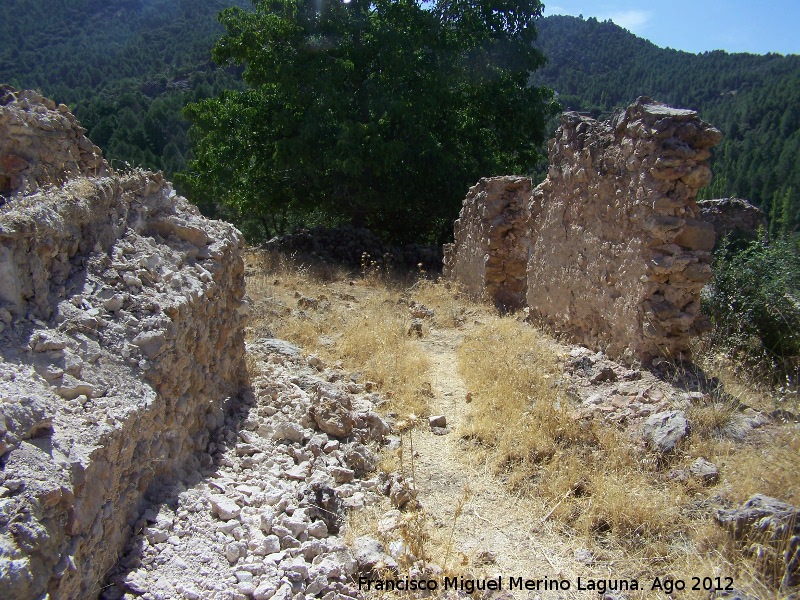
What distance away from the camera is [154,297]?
10.3ft

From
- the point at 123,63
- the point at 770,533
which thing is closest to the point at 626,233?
the point at 770,533

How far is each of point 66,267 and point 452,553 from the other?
2.57 m

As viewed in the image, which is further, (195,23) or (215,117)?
(195,23)

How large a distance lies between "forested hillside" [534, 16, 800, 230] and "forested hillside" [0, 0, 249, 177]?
27.8 m

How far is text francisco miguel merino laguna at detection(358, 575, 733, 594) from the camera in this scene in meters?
2.52

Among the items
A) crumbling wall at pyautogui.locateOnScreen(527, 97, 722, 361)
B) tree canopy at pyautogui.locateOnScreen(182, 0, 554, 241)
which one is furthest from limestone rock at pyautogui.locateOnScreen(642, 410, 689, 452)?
tree canopy at pyautogui.locateOnScreen(182, 0, 554, 241)

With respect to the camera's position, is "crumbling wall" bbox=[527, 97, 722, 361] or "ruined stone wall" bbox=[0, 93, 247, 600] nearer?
"ruined stone wall" bbox=[0, 93, 247, 600]

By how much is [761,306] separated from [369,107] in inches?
331

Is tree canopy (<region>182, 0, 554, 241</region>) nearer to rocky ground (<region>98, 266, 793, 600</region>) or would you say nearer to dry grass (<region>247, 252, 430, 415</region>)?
dry grass (<region>247, 252, 430, 415</region>)

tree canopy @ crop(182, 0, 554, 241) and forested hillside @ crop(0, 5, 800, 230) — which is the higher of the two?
forested hillside @ crop(0, 5, 800, 230)

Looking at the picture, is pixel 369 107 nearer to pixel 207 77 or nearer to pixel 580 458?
pixel 580 458

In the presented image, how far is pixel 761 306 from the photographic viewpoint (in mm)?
5043

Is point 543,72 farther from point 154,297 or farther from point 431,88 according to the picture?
point 154,297

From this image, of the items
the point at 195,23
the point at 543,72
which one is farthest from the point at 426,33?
the point at 195,23
